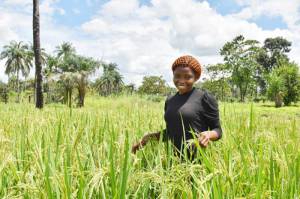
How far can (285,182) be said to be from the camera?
154 centimetres

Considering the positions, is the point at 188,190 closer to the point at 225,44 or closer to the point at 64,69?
the point at 225,44

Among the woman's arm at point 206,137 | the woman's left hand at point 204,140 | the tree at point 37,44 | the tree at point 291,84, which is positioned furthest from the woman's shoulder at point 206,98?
the tree at point 291,84

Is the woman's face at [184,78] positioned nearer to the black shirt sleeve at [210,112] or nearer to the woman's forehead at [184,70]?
the woman's forehead at [184,70]

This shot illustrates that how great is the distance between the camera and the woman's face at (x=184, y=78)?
246 centimetres

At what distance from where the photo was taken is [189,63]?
245 centimetres

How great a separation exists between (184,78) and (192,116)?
0.29 metres

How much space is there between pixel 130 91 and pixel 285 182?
5656 millimetres

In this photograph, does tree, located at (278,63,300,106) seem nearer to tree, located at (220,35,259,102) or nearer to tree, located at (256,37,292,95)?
tree, located at (220,35,259,102)

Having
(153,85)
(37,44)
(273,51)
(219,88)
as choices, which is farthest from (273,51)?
(37,44)

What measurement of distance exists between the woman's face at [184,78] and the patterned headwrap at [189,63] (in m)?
0.03

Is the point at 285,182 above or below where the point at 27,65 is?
below

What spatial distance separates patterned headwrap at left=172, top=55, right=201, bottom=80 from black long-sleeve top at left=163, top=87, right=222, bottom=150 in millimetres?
157

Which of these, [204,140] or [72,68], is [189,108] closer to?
[204,140]

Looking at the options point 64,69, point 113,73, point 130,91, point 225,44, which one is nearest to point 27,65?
point 64,69
